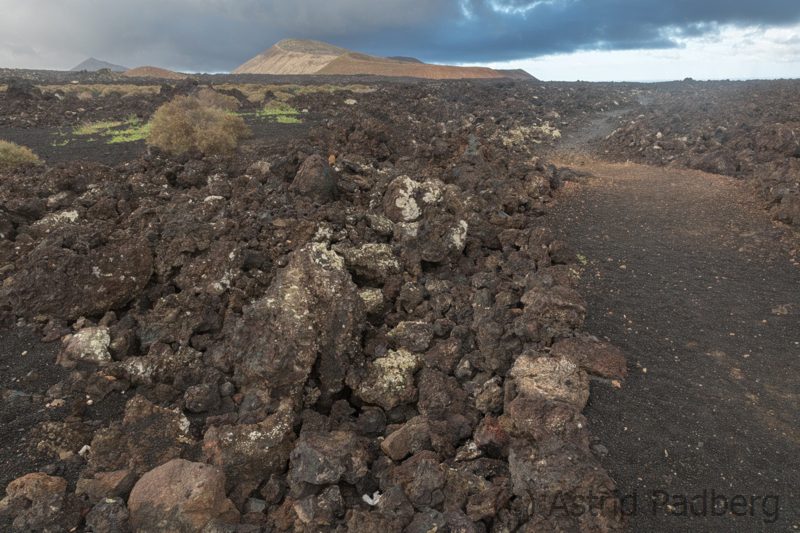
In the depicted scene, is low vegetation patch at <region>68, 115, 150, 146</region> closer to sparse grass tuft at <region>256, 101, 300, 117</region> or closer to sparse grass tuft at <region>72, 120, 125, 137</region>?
sparse grass tuft at <region>72, 120, 125, 137</region>

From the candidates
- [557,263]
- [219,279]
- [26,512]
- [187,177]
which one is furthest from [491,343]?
[187,177]

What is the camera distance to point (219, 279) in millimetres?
6652

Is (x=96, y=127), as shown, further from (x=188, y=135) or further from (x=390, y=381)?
(x=390, y=381)

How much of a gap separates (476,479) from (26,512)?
11.8ft

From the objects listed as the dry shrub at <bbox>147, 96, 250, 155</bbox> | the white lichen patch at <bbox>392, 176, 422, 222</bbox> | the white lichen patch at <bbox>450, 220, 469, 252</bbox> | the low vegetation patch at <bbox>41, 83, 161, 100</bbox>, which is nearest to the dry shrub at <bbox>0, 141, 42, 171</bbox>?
the dry shrub at <bbox>147, 96, 250, 155</bbox>

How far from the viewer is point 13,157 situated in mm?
11852

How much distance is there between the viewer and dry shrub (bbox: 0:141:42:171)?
38.3 feet

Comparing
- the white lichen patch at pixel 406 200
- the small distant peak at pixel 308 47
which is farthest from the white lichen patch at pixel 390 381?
the small distant peak at pixel 308 47

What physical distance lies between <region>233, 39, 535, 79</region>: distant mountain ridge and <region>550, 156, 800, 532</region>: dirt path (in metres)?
Result: 63.8

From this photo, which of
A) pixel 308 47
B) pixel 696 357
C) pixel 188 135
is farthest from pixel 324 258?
pixel 308 47

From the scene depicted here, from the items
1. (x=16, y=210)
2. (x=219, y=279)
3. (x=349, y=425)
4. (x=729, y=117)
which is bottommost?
(x=349, y=425)

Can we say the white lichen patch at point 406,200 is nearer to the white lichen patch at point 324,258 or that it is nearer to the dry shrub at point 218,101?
the white lichen patch at point 324,258

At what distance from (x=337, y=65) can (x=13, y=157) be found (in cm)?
7462

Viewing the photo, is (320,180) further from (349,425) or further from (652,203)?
(652,203)
